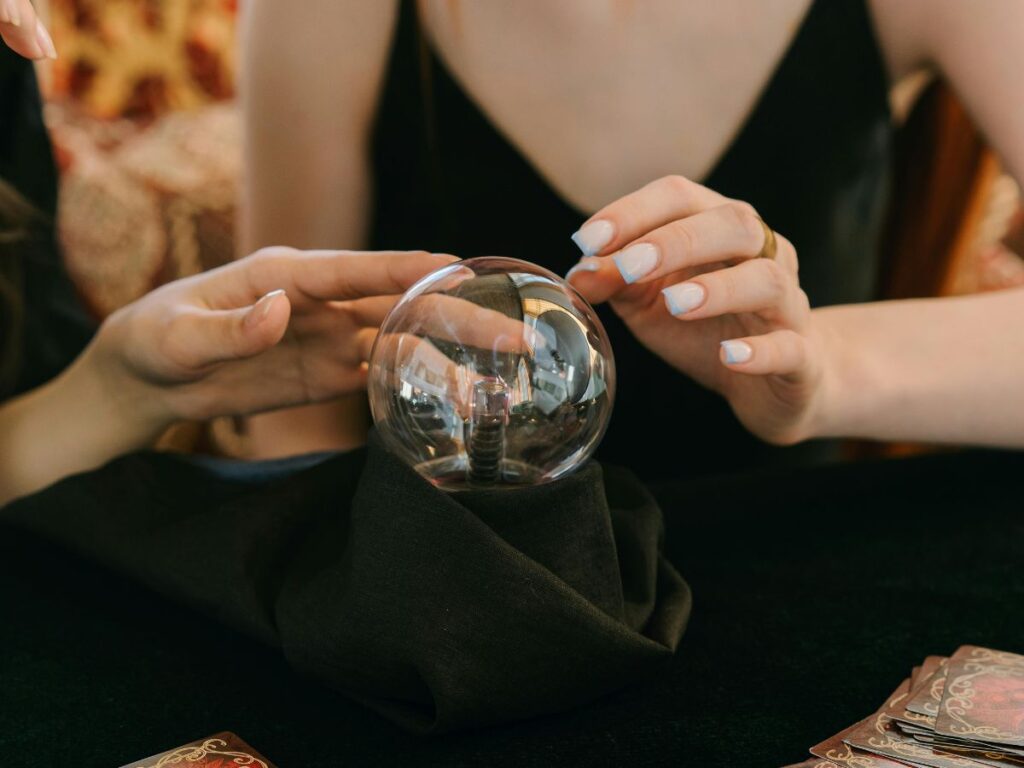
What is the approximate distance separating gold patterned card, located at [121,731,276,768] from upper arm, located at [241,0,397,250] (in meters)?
0.86

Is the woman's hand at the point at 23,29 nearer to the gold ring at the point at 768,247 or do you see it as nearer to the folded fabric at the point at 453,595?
the folded fabric at the point at 453,595

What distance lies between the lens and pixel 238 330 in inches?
31.2

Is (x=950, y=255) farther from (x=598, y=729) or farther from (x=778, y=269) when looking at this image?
(x=598, y=729)

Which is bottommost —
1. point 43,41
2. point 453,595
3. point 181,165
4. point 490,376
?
point 181,165

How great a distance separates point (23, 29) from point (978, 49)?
0.98m

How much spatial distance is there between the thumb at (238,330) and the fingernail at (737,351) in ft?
1.07

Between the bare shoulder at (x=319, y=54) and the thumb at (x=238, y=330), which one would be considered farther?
the bare shoulder at (x=319, y=54)

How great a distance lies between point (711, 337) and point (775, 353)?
0.43ft

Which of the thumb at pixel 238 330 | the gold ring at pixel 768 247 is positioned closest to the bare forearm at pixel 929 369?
the gold ring at pixel 768 247

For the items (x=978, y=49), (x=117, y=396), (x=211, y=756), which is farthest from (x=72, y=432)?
(x=978, y=49)

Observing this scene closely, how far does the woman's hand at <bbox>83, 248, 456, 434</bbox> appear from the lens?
2.66 ft

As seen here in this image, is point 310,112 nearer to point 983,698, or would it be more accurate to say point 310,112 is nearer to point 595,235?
point 595,235

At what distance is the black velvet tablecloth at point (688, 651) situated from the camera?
64 cm

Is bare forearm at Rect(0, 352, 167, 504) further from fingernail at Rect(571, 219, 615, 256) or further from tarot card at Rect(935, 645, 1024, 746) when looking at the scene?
tarot card at Rect(935, 645, 1024, 746)
